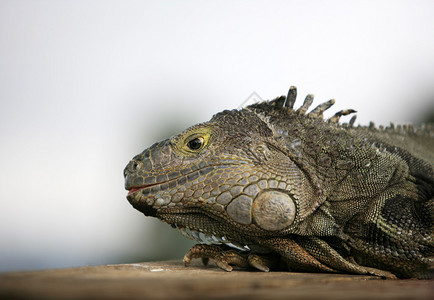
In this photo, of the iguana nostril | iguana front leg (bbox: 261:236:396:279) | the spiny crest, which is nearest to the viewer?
iguana front leg (bbox: 261:236:396:279)

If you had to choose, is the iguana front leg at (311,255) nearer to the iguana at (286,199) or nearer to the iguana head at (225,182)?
the iguana at (286,199)

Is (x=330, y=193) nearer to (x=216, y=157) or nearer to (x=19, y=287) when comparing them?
(x=216, y=157)

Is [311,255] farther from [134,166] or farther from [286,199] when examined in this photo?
[134,166]

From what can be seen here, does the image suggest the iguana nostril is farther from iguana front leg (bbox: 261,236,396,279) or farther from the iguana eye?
iguana front leg (bbox: 261,236,396,279)

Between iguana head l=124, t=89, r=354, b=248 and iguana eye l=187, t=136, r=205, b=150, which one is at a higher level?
iguana eye l=187, t=136, r=205, b=150

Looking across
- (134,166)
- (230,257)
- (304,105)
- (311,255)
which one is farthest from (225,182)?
(304,105)

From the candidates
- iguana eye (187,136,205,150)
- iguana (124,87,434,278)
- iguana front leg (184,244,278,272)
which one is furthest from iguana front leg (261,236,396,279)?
iguana eye (187,136,205,150)

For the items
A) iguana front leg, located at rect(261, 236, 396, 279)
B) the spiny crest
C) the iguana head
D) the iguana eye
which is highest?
the spiny crest

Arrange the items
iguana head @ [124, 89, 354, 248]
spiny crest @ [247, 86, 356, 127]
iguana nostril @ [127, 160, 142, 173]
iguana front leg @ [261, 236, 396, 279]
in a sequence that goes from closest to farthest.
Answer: iguana head @ [124, 89, 354, 248] → iguana front leg @ [261, 236, 396, 279] → iguana nostril @ [127, 160, 142, 173] → spiny crest @ [247, 86, 356, 127]
